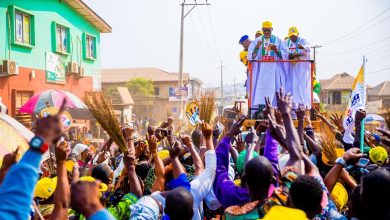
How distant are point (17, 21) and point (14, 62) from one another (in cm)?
186

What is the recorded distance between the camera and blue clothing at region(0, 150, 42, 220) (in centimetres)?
188

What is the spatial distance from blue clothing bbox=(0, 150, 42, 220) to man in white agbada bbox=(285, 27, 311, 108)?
779 centimetres

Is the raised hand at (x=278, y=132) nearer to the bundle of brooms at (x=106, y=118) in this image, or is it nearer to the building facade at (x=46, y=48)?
the bundle of brooms at (x=106, y=118)

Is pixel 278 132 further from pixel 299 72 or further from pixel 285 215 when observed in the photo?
pixel 299 72

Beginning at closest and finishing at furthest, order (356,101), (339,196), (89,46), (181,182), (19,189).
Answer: (19,189)
(181,182)
(339,196)
(356,101)
(89,46)

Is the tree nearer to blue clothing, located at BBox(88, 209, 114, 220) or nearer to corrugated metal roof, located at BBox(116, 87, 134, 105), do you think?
corrugated metal roof, located at BBox(116, 87, 134, 105)

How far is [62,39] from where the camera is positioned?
744 inches

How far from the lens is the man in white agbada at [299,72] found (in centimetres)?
902

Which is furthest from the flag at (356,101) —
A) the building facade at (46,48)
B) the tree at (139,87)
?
the tree at (139,87)

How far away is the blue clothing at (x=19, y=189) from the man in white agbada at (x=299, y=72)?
7794 millimetres

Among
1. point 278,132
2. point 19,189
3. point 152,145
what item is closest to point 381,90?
point 278,132

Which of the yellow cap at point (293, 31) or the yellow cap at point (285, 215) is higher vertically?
the yellow cap at point (293, 31)

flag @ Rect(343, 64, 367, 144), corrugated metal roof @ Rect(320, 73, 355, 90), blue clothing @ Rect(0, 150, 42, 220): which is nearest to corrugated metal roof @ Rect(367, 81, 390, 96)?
corrugated metal roof @ Rect(320, 73, 355, 90)

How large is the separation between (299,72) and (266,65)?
2.43 feet
